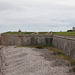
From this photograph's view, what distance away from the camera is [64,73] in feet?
61.7

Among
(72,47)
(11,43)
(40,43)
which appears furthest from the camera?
(11,43)

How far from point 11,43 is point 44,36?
1207 centimetres

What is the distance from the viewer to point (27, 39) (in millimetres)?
50625

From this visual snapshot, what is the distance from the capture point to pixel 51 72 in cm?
1959

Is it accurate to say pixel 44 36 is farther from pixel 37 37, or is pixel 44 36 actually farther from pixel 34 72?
pixel 34 72

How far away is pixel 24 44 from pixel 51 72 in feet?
106

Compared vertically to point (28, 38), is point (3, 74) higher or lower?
lower

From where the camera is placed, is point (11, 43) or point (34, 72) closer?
point (34, 72)

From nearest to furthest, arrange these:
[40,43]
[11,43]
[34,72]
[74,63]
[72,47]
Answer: [34,72] < [74,63] < [72,47] < [40,43] < [11,43]

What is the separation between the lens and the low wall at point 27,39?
49344 millimetres

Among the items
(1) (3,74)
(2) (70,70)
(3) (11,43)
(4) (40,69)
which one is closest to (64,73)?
(2) (70,70)

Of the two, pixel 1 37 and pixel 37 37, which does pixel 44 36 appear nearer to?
pixel 37 37


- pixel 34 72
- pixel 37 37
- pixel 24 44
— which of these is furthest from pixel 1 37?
pixel 34 72

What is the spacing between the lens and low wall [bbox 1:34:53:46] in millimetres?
49344
